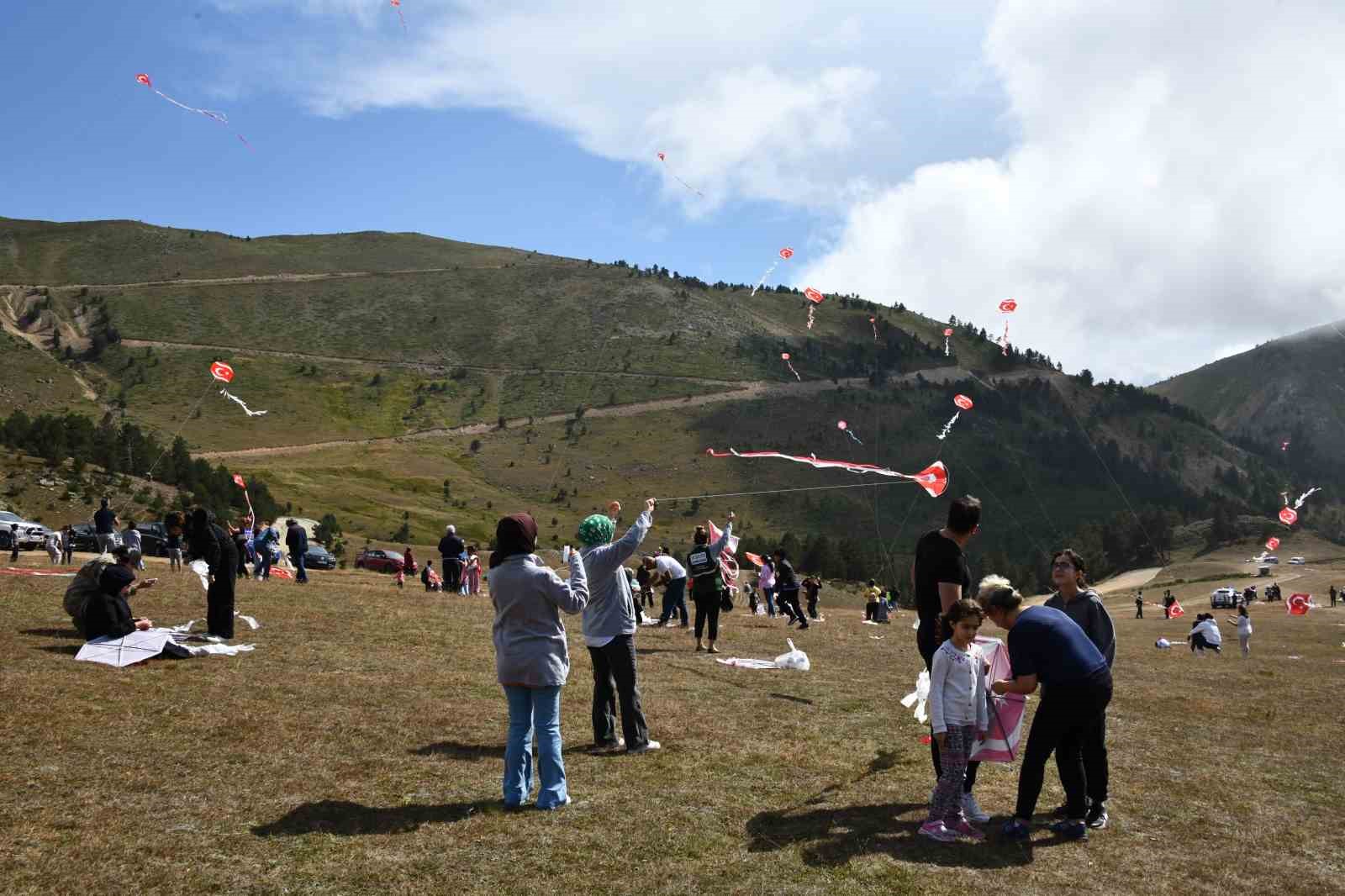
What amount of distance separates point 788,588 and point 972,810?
611 inches

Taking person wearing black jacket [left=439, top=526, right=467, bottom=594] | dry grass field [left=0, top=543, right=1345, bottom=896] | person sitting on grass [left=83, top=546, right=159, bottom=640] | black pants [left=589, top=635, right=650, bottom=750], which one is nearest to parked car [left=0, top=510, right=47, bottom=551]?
person wearing black jacket [left=439, top=526, right=467, bottom=594]

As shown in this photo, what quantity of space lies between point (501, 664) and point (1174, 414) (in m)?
190

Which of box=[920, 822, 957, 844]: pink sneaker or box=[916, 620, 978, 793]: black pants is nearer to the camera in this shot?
box=[920, 822, 957, 844]: pink sneaker

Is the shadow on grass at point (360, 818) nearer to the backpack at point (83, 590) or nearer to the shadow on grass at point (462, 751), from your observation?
the shadow on grass at point (462, 751)

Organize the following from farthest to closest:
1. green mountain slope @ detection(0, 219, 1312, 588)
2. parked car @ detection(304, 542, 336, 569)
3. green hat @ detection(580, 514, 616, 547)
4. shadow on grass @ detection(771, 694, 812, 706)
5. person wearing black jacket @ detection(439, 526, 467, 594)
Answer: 1. green mountain slope @ detection(0, 219, 1312, 588)
2. parked car @ detection(304, 542, 336, 569)
3. person wearing black jacket @ detection(439, 526, 467, 594)
4. shadow on grass @ detection(771, 694, 812, 706)
5. green hat @ detection(580, 514, 616, 547)

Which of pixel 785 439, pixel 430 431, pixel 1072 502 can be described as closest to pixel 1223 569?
pixel 1072 502

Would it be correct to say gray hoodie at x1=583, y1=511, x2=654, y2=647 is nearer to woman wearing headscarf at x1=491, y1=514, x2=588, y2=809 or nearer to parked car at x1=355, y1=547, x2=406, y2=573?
woman wearing headscarf at x1=491, y1=514, x2=588, y2=809

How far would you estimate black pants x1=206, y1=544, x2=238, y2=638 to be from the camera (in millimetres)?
13484

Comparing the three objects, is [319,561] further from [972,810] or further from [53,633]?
[972,810]

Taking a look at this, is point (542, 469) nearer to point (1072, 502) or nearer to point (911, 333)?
point (1072, 502)

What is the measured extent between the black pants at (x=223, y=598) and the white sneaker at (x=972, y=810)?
996 centimetres

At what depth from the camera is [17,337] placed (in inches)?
4434

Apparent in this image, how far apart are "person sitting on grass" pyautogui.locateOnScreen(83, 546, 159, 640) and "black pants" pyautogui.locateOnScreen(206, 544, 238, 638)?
121 centimetres

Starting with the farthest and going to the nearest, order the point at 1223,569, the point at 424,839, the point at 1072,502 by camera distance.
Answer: the point at 1072,502 < the point at 1223,569 < the point at 424,839
